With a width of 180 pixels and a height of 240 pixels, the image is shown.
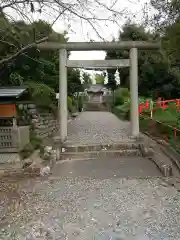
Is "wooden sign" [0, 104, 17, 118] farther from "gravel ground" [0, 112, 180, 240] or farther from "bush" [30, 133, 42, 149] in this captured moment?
"gravel ground" [0, 112, 180, 240]

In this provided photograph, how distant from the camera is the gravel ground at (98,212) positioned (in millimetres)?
4683

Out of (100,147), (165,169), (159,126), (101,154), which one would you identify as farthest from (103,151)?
(159,126)

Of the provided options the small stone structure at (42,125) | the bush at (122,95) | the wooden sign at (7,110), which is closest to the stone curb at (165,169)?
the wooden sign at (7,110)

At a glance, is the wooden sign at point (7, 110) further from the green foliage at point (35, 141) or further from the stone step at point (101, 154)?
the stone step at point (101, 154)

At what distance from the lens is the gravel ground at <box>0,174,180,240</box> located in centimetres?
468

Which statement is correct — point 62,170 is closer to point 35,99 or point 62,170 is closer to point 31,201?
point 31,201

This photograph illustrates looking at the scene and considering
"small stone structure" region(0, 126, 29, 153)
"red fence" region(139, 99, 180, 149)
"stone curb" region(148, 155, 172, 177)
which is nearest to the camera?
"stone curb" region(148, 155, 172, 177)

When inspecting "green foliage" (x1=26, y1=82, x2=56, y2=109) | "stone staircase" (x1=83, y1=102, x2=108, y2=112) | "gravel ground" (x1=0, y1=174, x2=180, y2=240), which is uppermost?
"green foliage" (x1=26, y1=82, x2=56, y2=109)

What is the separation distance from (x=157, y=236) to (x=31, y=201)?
2706 mm

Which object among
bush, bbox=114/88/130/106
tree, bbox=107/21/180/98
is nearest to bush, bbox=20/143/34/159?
tree, bbox=107/21/180/98

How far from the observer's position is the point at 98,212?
548 centimetres

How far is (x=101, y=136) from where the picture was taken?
Answer: 12023 mm

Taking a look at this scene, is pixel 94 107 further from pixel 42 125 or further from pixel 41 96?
pixel 42 125

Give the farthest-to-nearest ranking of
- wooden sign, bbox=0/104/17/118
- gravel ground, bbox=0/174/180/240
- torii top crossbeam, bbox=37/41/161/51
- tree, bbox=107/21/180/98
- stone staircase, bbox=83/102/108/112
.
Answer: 1. stone staircase, bbox=83/102/108/112
2. tree, bbox=107/21/180/98
3. torii top crossbeam, bbox=37/41/161/51
4. wooden sign, bbox=0/104/17/118
5. gravel ground, bbox=0/174/180/240
